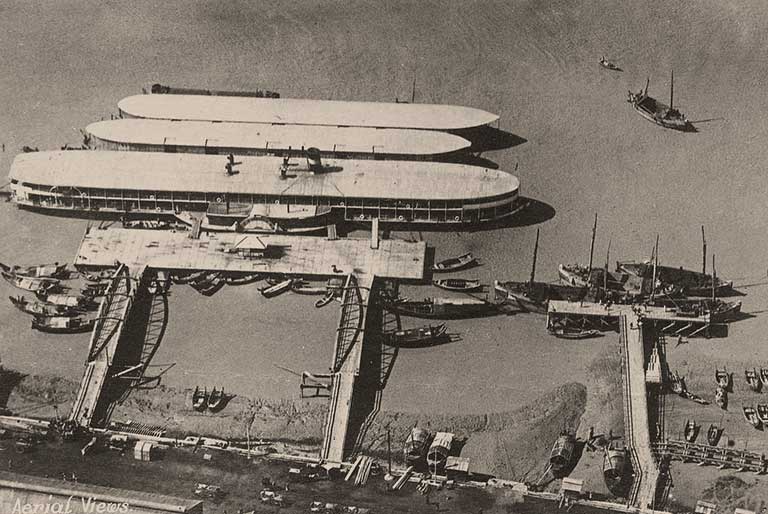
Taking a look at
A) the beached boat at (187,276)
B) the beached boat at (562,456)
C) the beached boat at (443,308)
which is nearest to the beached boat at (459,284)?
the beached boat at (443,308)

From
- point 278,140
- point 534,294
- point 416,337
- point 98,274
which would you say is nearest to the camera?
point 416,337

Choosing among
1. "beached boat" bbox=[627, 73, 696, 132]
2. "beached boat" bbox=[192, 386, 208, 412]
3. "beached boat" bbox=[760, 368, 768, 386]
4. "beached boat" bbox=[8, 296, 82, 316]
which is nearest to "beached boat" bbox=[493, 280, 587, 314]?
"beached boat" bbox=[760, 368, 768, 386]

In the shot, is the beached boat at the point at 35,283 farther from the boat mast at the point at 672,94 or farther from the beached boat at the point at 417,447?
the boat mast at the point at 672,94

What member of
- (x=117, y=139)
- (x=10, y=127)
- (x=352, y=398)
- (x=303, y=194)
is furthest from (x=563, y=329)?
(x=10, y=127)

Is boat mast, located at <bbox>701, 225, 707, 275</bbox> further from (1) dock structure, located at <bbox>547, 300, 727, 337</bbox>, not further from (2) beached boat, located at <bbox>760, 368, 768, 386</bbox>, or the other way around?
(2) beached boat, located at <bbox>760, 368, 768, 386</bbox>

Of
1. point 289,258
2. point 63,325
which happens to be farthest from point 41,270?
point 289,258

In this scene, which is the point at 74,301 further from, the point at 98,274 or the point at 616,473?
the point at 616,473
